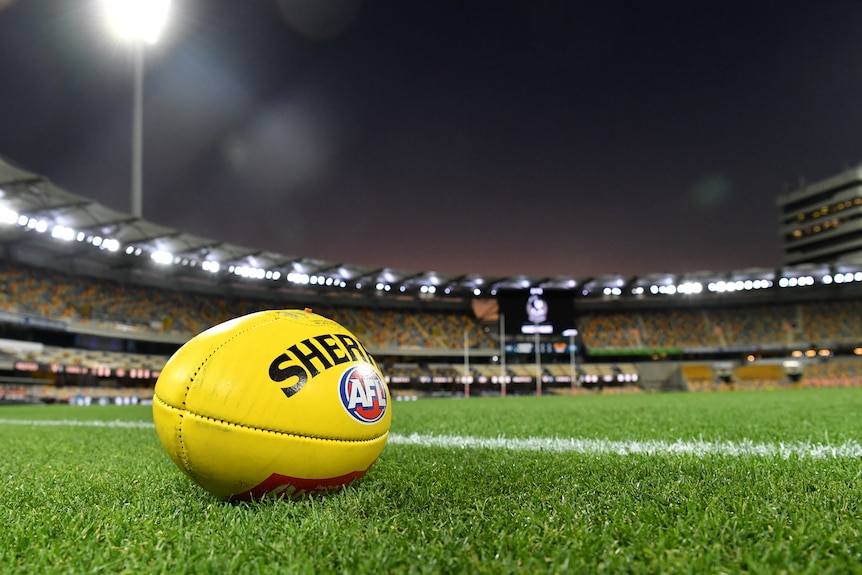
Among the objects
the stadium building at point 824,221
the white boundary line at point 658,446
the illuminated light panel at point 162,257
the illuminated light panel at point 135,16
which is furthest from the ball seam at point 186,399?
the stadium building at point 824,221

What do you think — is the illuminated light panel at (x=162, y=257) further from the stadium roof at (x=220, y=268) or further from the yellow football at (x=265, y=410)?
the yellow football at (x=265, y=410)

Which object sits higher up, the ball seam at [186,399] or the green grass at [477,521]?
the ball seam at [186,399]

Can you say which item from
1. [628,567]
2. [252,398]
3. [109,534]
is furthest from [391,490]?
[628,567]

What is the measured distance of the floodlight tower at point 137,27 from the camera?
22297 mm

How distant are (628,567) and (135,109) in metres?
27.5

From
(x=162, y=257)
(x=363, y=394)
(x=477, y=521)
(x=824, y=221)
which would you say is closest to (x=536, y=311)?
(x=162, y=257)

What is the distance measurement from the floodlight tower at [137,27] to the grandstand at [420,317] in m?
3.61

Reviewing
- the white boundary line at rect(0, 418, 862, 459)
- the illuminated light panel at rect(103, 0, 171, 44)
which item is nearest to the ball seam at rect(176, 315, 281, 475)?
the white boundary line at rect(0, 418, 862, 459)

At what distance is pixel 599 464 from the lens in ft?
9.91

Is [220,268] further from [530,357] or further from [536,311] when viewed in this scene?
[530,357]

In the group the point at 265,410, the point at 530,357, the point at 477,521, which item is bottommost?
the point at 530,357

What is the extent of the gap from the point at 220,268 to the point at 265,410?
110ft

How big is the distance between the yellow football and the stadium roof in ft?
78.9

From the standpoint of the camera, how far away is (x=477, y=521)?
182 centimetres
